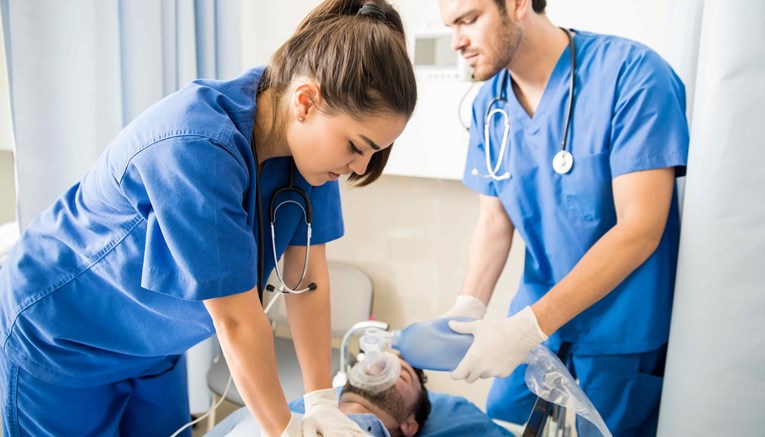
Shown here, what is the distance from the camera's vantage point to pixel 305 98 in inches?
33.2

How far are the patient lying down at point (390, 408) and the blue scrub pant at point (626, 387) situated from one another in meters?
0.46

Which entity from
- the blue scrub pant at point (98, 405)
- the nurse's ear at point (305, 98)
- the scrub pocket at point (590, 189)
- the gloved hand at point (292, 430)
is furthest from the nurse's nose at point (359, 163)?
the blue scrub pant at point (98, 405)

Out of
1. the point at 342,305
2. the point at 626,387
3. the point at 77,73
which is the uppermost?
the point at 77,73

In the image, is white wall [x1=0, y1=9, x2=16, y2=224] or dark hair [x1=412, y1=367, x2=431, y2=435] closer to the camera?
dark hair [x1=412, y1=367, x2=431, y2=435]

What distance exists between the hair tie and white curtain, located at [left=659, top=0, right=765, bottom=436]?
0.50 meters

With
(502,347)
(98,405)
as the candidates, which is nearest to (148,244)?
(98,405)

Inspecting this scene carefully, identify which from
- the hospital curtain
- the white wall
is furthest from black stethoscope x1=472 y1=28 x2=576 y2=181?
the white wall

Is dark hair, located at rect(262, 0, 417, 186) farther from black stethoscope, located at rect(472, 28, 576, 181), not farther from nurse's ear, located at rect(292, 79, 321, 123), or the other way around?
black stethoscope, located at rect(472, 28, 576, 181)

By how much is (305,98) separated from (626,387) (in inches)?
39.2

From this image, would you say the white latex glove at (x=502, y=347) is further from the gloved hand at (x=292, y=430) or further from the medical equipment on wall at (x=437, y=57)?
the medical equipment on wall at (x=437, y=57)

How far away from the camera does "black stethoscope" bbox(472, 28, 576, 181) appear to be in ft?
4.08

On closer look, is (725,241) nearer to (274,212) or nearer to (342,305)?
(274,212)

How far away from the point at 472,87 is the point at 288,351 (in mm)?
1267

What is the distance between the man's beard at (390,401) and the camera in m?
1.43
